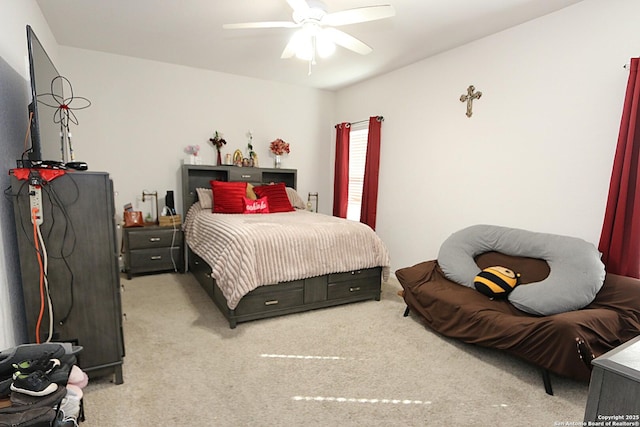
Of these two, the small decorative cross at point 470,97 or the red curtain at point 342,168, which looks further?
the red curtain at point 342,168

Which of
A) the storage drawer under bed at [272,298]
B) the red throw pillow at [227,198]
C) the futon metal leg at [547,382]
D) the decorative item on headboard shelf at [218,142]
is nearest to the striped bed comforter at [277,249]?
the storage drawer under bed at [272,298]

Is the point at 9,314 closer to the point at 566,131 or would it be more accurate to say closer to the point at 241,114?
the point at 241,114

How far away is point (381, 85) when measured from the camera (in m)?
4.20

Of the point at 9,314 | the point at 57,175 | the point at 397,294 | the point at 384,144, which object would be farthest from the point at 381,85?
the point at 9,314

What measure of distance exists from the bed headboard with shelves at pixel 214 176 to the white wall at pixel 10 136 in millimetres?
2001

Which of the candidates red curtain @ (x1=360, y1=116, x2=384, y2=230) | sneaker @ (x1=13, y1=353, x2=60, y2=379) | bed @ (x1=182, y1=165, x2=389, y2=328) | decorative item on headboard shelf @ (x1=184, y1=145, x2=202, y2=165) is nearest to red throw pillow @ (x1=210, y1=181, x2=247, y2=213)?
bed @ (x1=182, y1=165, x2=389, y2=328)

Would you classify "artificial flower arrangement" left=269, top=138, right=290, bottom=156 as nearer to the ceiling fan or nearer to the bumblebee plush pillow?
the ceiling fan

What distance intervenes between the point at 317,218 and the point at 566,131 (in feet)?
7.57

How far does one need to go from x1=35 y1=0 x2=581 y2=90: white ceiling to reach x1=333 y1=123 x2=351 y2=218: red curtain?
2.99ft

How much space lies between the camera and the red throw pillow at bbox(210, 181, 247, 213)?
3.80 m

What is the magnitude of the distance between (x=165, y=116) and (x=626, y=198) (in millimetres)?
4542

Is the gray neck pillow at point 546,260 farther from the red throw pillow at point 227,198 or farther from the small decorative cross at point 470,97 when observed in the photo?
the red throw pillow at point 227,198

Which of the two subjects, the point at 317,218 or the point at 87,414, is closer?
the point at 87,414

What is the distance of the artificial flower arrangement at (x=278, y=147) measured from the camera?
4.68m
